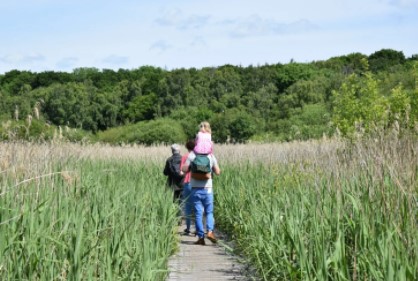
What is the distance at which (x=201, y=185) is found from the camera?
1149 centimetres

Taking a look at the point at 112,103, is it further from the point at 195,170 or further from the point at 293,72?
the point at 195,170

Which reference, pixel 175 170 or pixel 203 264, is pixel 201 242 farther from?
pixel 175 170

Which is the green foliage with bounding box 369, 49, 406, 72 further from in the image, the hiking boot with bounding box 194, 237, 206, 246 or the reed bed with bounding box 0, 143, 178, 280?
the reed bed with bounding box 0, 143, 178, 280

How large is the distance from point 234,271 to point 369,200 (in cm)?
304

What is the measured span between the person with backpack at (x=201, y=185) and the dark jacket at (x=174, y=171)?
2421mm

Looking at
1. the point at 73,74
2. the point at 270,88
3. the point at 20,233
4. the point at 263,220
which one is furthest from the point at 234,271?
the point at 73,74

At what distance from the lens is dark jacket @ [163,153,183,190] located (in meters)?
14.1

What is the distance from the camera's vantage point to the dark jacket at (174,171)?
14.1m

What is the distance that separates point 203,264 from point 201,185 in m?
2.25

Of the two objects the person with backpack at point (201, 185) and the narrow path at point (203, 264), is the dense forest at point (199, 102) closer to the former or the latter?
the person with backpack at point (201, 185)

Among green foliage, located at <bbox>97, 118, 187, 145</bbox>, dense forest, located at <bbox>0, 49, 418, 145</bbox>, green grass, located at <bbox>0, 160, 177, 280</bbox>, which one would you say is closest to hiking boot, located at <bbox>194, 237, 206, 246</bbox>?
green grass, located at <bbox>0, 160, 177, 280</bbox>

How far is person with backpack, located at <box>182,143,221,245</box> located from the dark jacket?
242 centimetres

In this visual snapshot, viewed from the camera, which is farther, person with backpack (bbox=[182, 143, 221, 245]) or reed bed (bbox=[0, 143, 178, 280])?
person with backpack (bbox=[182, 143, 221, 245])

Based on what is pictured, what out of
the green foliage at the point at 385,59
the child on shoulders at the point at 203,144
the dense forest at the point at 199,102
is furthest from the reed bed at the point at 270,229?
the green foliage at the point at 385,59
